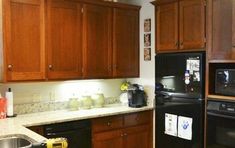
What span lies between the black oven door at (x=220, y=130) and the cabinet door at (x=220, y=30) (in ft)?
2.02

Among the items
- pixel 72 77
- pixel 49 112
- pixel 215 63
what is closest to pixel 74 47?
pixel 72 77

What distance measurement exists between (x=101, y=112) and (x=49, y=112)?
65cm

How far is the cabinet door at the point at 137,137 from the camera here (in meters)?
3.64

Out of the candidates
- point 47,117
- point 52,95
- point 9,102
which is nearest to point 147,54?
point 52,95

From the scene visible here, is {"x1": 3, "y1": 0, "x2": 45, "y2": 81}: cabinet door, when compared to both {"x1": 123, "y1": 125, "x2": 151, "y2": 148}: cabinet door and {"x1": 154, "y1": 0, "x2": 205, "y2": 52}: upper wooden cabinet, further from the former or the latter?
{"x1": 154, "y1": 0, "x2": 205, "y2": 52}: upper wooden cabinet

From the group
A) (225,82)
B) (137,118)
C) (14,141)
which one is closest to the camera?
(14,141)

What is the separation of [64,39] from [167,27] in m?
1.30

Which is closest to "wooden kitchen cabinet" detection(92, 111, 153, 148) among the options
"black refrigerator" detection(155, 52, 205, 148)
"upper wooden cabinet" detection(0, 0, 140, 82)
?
"black refrigerator" detection(155, 52, 205, 148)

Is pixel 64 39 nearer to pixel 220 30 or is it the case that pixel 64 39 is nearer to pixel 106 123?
pixel 106 123

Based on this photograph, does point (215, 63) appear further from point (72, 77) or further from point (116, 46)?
point (72, 77)

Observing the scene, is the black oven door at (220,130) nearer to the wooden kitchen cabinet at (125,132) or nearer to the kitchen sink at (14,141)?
the wooden kitchen cabinet at (125,132)

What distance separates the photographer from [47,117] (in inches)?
122

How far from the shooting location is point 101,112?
11.2 ft

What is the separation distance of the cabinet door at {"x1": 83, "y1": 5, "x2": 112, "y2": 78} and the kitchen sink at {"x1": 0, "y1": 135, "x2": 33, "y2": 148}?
1.39 m
